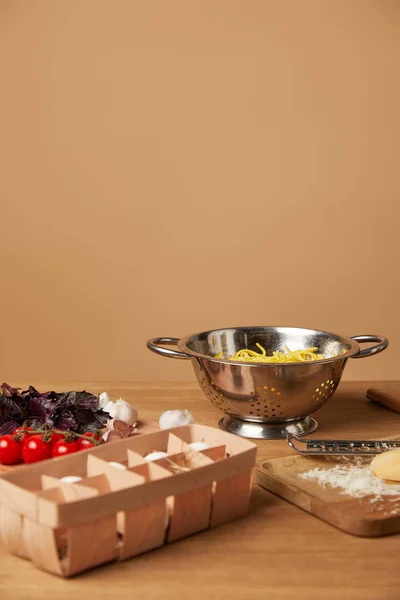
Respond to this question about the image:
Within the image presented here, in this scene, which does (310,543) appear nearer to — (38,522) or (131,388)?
(38,522)

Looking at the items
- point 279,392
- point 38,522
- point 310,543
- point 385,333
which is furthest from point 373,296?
point 38,522

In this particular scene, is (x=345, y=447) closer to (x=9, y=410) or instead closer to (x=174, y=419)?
(x=174, y=419)

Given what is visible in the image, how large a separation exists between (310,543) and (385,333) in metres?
3.16

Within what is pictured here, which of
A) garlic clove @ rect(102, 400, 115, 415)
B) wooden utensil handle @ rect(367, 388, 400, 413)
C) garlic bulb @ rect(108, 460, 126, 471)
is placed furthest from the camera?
wooden utensil handle @ rect(367, 388, 400, 413)

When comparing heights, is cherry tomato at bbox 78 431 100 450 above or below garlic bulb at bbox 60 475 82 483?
below

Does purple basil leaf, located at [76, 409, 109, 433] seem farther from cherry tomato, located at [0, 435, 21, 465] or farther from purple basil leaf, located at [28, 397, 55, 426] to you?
cherry tomato, located at [0, 435, 21, 465]

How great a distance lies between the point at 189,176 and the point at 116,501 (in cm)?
327

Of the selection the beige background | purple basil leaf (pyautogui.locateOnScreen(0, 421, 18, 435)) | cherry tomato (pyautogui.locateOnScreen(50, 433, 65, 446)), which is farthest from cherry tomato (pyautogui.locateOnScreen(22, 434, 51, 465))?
the beige background

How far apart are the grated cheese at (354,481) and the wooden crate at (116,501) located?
0.58 feet

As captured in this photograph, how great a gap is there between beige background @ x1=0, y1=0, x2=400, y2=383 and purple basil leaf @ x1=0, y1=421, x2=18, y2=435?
2.59 m

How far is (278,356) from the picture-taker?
6.29 feet

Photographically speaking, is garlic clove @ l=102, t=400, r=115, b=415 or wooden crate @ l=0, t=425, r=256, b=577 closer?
wooden crate @ l=0, t=425, r=256, b=577

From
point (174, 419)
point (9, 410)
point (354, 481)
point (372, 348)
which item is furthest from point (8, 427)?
point (372, 348)

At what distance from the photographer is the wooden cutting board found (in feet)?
4.15
